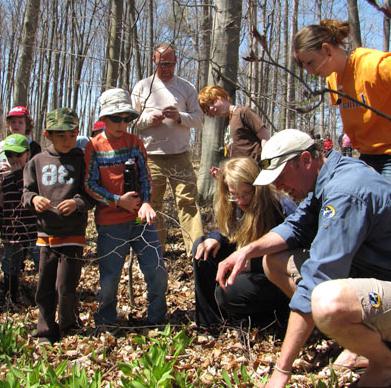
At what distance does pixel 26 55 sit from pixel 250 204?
210 inches

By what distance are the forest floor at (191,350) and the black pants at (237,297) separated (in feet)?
0.30

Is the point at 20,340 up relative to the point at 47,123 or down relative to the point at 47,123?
down

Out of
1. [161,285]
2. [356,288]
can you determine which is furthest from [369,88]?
[161,285]

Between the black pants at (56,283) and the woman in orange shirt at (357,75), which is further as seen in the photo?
the black pants at (56,283)

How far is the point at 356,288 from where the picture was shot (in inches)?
73.4

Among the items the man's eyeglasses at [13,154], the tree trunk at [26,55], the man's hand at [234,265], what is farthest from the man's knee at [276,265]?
the tree trunk at [26,55]

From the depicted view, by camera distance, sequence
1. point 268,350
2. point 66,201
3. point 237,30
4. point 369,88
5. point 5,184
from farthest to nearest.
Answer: point 237,30, point 5,184, point 66,201, point 268,350, point 369,88

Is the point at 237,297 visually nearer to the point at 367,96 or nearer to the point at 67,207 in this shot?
the point at 67,207

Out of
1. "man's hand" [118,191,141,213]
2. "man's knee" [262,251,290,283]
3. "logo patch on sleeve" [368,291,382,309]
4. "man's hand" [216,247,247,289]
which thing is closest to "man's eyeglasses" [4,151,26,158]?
"man's hand" [118,191,141,213]

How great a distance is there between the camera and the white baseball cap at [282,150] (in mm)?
2168

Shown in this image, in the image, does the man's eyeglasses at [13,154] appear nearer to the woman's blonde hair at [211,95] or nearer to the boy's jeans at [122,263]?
the boy's jeans at [122,263]

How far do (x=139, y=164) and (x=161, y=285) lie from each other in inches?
33.6

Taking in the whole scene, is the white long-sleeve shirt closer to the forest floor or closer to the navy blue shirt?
the forest floor

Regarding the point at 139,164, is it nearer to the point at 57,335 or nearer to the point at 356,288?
the point at 57,335
